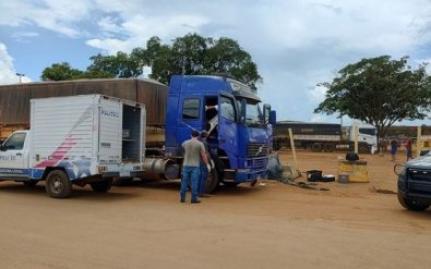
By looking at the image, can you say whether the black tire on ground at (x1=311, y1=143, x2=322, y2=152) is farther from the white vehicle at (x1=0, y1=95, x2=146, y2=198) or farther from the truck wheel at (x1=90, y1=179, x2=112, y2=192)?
the white vehicle at (x1=0, y1=95, x2=146, y2=198)

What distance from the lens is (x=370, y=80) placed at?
5309 centimetres

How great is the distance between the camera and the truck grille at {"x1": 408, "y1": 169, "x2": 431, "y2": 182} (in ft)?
37.7

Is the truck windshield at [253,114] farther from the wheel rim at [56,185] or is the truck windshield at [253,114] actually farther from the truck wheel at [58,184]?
the wheel rim at [56,185]

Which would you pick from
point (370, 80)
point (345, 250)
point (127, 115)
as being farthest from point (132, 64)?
point (345, 250)

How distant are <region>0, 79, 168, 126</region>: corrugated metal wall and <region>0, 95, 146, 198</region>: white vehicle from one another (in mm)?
2077

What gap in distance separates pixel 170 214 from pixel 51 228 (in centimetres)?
271

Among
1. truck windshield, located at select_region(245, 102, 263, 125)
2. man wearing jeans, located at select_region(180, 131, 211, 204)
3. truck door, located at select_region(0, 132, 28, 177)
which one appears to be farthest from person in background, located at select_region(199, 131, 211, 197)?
truck door, located at select_region(0, 132, 28, 177)

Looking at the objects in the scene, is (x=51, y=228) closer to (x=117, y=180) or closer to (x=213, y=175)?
(x=213, y=175)

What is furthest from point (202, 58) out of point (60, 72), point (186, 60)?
point (60, 72)

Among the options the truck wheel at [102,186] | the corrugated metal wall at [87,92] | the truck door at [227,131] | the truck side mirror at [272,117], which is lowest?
the truck wheel at [102,186]

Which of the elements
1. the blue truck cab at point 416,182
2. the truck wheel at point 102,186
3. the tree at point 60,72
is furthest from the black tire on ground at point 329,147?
the blue truck cab at point 416,182

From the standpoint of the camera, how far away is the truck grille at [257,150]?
15.5 meters

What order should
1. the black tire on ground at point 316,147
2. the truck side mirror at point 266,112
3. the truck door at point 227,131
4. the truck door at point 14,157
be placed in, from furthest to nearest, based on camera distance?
1. the black tire on ground at point 316,147
2. the truck side mirror at point 266,112
3. the truck door at point 227,131
4. the truck door at point 14,157

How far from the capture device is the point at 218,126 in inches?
599
